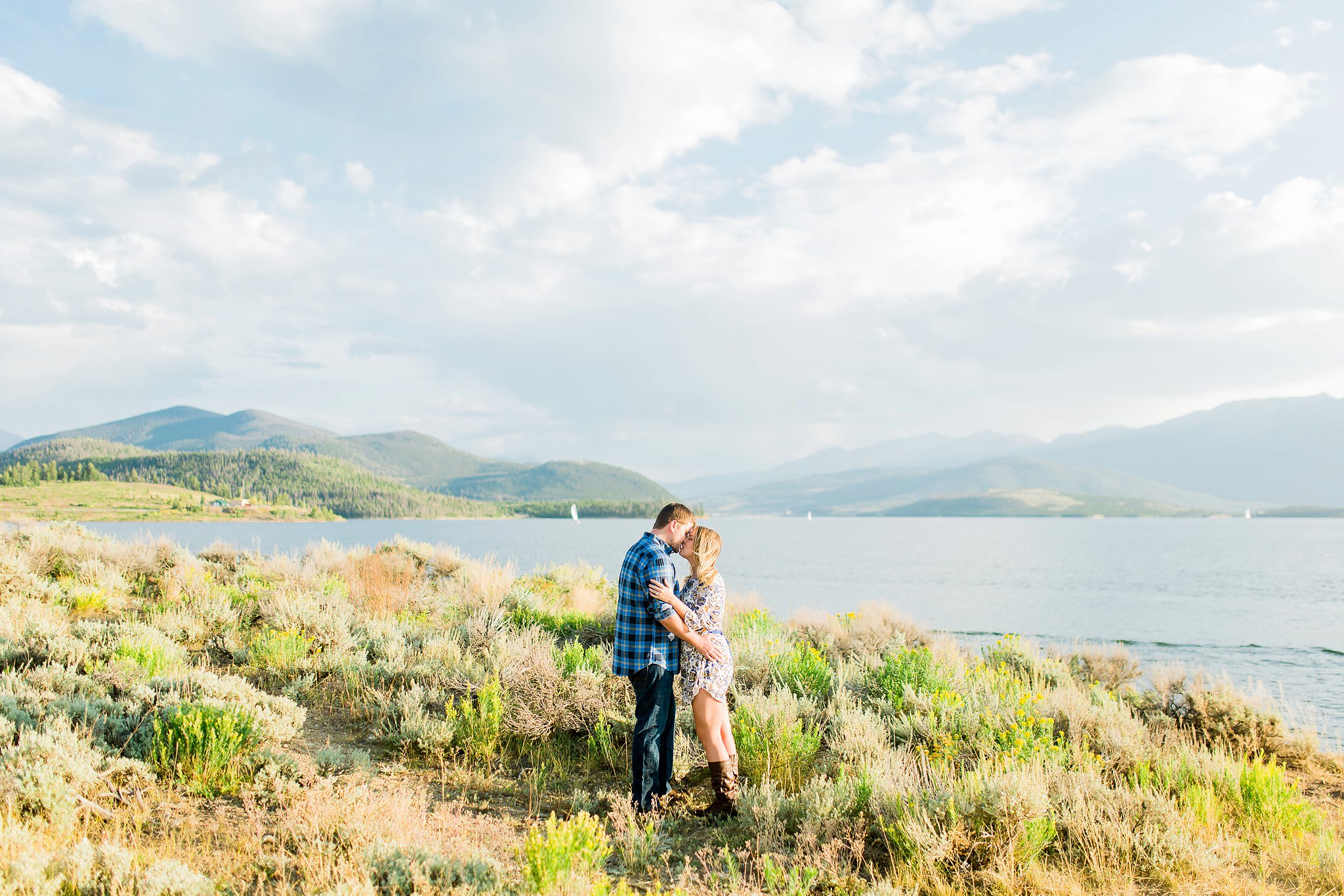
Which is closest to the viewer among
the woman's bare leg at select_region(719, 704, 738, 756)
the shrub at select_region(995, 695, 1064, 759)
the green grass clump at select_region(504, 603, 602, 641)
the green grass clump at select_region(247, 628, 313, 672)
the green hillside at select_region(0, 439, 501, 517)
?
the woman's bare leg at select_region(719, 704, 738, 756)

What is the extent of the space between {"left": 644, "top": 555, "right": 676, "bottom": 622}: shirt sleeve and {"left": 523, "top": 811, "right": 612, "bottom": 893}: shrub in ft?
4.63

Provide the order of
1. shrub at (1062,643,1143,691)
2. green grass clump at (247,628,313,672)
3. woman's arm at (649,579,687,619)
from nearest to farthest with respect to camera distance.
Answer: woman's arm at (649,579,687,619) → green grass clump at (247,628,313,672) → shrub at (1062,643,1143,691)

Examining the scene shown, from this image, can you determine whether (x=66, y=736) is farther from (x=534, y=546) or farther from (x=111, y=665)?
(x=534, y=546)

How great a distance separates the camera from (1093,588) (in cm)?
3203

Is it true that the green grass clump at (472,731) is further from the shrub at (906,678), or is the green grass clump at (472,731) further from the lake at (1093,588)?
the lake at (1093,588)

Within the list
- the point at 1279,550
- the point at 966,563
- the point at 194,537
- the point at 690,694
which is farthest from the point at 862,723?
A: the point at 1279,550

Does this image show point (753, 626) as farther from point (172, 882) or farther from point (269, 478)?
point (269, 478)

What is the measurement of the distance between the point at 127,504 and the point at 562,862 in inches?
4390

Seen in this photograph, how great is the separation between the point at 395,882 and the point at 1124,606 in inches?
1182

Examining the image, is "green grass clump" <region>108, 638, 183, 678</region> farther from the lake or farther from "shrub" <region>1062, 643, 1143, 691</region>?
"shrub" <region>1062, 643, 1143, 691</region>

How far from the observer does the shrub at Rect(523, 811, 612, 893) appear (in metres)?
3.39

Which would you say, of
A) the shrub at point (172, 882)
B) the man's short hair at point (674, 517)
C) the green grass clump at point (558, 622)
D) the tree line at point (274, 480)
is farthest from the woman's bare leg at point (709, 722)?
the tree line at point (274, 480)

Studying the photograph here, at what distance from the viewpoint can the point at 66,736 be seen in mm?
4648

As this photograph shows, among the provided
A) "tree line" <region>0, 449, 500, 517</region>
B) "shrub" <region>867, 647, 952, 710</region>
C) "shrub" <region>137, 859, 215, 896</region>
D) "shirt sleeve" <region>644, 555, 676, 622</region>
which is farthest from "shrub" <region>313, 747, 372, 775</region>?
"tree line" <region>0, 449, 500, 517</region>
